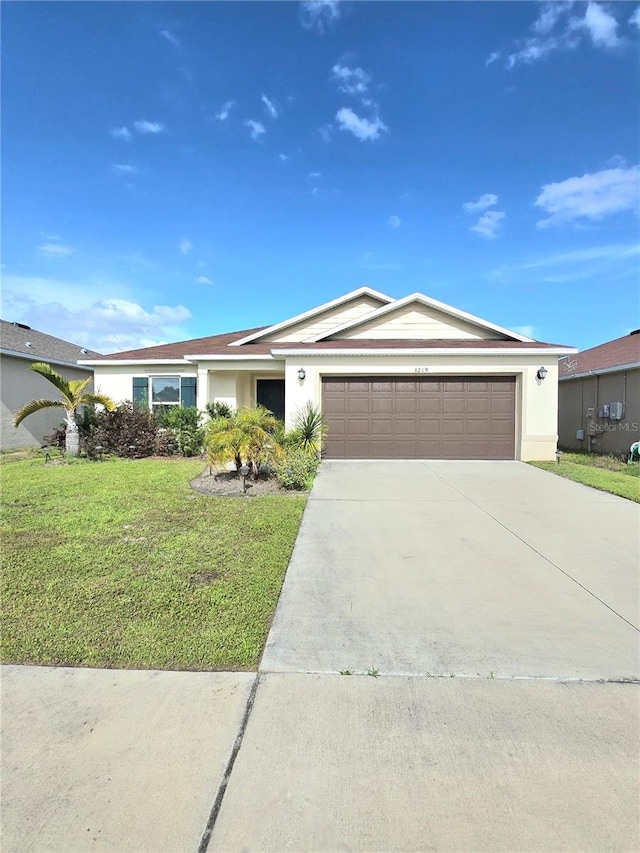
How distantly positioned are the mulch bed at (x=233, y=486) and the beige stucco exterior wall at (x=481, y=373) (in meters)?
3.21

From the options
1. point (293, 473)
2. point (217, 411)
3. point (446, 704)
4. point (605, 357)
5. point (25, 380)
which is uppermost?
point (605, 357)

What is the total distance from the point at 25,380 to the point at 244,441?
1098 centimetres

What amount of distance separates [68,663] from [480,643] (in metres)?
2.88

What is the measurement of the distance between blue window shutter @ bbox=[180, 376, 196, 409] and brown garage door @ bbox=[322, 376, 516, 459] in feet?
18.2

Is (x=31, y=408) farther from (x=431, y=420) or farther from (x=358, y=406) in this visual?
(x=431, y=420)

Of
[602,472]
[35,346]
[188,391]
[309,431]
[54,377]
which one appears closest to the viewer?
[602,472]

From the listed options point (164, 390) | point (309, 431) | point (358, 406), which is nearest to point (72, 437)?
point (164, 390)

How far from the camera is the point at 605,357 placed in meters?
15.5

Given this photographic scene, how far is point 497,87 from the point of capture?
399 inches

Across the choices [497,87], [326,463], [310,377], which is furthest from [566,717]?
[497,87]

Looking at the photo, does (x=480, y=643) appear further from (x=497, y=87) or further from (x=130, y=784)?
(x=497, y=87)

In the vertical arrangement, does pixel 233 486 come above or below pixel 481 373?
below

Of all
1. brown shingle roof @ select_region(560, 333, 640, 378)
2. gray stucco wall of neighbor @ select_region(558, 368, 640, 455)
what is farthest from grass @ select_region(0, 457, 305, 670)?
brown shingle roof @ select_region(560, 333, 640, 378)

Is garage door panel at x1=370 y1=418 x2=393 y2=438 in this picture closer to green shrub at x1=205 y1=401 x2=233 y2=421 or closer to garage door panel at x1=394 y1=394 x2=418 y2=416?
garage door panel at x1=394 y1=394 x2=418 y2=416
